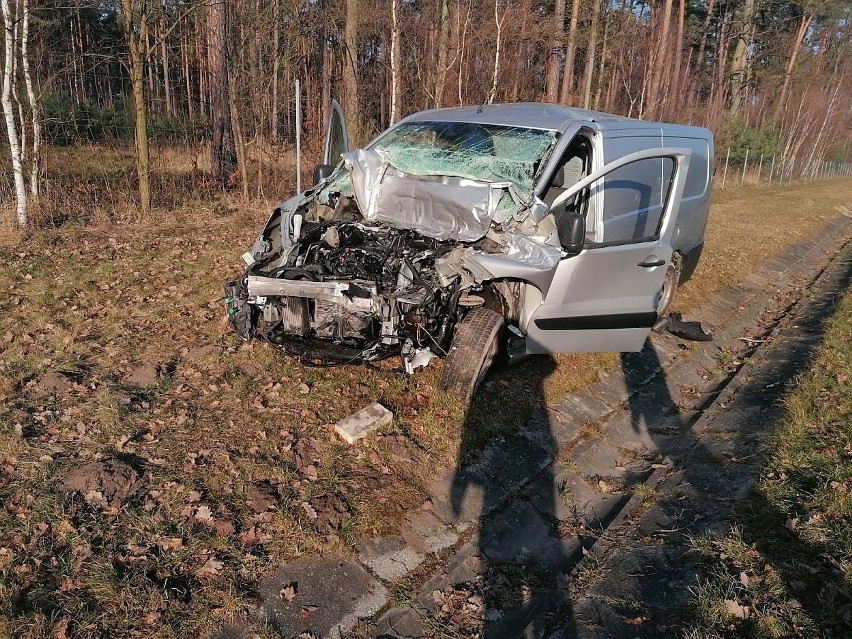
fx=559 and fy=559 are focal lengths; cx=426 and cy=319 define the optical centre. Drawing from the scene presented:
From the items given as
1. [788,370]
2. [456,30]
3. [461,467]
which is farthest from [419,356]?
[456,30]

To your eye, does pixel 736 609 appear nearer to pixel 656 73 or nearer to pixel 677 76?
pixel 656 73

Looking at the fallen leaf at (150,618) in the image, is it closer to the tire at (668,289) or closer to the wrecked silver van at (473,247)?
the wrecked silver van at (473,247)

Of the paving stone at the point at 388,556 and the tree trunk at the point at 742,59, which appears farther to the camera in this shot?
the tree trunk at the point at 742,59

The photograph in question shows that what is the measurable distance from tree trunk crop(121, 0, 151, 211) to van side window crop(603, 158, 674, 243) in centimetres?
713

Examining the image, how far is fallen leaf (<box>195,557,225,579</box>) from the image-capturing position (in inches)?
105

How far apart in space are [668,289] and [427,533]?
457cm

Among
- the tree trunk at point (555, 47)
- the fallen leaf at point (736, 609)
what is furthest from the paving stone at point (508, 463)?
the tree trunk at point (555, 47)

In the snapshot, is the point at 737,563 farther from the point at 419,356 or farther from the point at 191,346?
the point at 191,346

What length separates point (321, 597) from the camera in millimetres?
2670

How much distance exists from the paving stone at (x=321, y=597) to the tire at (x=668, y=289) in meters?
4.70

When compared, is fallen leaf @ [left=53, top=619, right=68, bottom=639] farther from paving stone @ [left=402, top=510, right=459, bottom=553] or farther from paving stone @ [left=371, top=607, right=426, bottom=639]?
paving stone @ [left=402, top=510, right=459, bottom=553]

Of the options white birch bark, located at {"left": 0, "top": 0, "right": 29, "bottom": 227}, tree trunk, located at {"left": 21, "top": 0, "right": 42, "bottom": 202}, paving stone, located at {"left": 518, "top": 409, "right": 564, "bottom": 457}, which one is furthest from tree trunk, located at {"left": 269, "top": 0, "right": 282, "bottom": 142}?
paving stone, located at {"left": 518, "top": 409, "right": 564, "bottom": 457}

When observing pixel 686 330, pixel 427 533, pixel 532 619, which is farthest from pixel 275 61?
pixel 532 619

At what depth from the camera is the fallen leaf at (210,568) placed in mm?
2656
